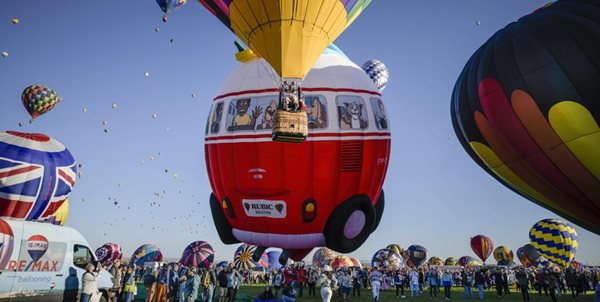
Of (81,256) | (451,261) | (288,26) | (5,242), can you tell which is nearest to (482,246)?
(451,261)

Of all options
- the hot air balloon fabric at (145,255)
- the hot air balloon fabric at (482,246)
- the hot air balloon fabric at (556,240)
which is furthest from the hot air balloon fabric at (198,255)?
the hot air balloon fabric at (482,246)

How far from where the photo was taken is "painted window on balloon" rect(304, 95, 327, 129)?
11.8 metres

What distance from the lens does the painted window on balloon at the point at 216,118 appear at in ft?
42.0

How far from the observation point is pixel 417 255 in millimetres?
37250

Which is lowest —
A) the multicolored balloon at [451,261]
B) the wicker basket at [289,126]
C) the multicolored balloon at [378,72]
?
the wicker basket at [289,126]

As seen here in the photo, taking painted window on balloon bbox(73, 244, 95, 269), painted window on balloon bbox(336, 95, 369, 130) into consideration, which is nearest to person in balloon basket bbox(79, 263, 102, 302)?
painted window on balloon bbox(73, 244, 95, 269)

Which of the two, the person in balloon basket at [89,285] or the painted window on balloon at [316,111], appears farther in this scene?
the painted window on balloon at [316,111]

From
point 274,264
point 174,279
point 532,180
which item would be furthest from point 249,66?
point 274,264

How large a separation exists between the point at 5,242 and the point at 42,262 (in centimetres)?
79

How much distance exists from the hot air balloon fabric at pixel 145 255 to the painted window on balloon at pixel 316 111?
84.3 ft

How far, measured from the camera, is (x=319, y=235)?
1224 centimetres

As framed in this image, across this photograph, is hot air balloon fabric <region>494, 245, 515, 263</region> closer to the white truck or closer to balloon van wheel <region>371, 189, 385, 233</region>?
balloon van wheel <region>371, 189, 385, 233</region>

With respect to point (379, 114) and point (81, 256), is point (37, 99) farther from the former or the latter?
point (379, 114)

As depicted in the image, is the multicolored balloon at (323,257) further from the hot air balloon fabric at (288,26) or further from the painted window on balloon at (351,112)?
the hot air balloon fabric at (288,26)
